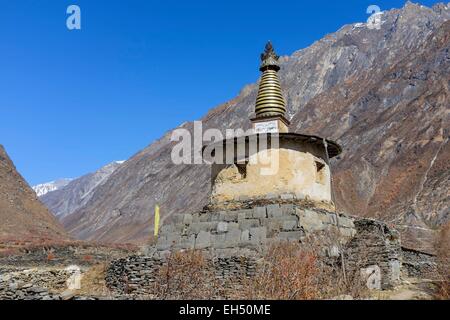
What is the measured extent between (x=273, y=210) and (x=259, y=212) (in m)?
0.40

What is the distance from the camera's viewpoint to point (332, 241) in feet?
38.6

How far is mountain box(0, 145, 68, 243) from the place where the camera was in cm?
4159

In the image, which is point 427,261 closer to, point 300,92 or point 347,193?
point 347,193

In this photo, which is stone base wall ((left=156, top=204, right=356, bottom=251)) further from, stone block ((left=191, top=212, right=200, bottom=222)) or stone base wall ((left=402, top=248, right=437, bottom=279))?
stone base wall ((left=402, top=248, right=437, bottom=279))

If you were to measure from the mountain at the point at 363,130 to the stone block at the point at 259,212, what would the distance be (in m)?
19.9

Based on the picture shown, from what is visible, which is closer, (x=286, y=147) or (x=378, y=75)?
(x=286, y=147)

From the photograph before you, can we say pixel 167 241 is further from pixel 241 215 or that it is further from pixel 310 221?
pixel 310 221

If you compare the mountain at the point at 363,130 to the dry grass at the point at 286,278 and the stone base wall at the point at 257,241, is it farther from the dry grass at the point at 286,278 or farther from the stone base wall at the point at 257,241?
the dry grass at the point at 286,278

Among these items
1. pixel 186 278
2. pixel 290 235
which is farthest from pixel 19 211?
pixel 186 278

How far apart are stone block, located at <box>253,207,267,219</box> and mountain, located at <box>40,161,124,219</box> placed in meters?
150

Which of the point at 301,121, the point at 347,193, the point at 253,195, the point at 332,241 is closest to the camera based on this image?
the point at 332,241

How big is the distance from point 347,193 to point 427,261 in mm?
37940
